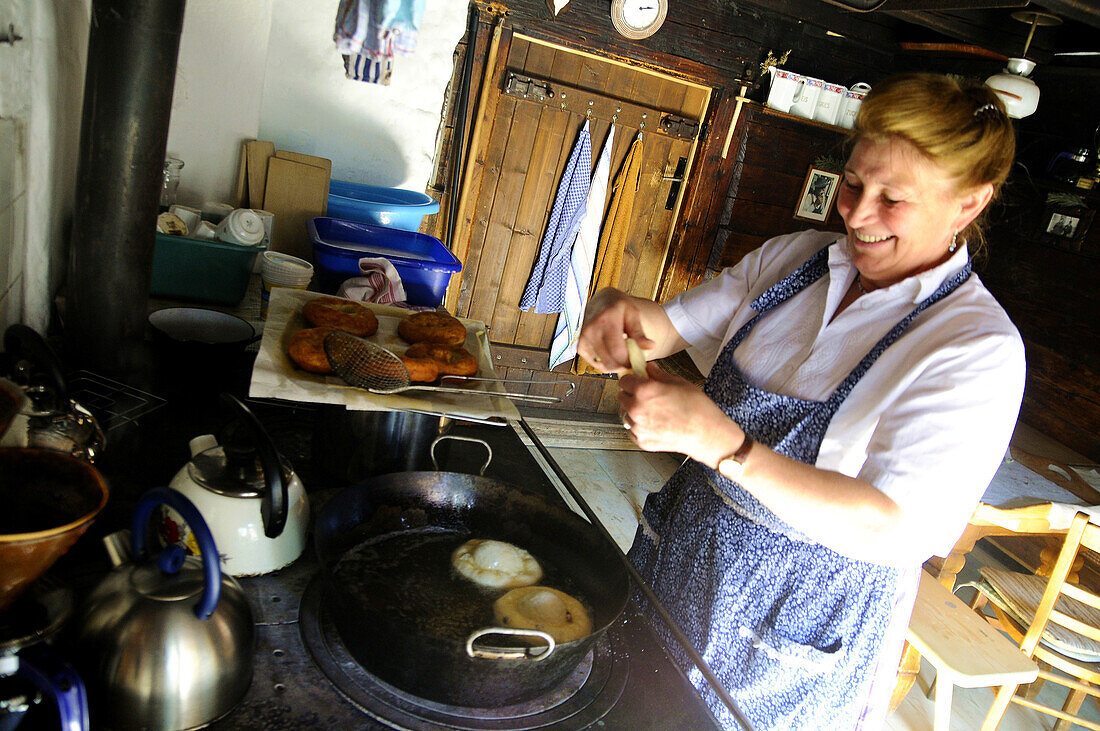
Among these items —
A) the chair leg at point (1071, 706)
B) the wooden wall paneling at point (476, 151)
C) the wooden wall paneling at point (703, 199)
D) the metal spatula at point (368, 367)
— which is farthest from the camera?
the wooden wall paneling at point (703, 199)

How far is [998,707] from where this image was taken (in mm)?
2936

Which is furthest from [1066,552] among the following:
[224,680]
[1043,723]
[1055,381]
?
[224,680]

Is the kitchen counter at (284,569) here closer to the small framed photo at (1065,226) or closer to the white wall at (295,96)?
the white wall at (295,96)

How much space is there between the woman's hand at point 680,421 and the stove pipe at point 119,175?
1202mm

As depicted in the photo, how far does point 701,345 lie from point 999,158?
30.1 inches

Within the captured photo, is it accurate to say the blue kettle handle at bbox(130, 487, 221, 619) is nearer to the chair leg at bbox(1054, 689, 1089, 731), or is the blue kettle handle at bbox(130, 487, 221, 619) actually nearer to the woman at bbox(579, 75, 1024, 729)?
the woman at bbox(579, 75, 1024, 729)

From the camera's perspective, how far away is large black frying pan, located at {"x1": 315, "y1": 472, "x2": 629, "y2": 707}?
3.49ft

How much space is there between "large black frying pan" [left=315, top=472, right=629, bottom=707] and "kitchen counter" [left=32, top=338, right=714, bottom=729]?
0.08m

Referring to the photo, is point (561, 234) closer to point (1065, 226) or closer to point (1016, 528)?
point (1016, 528)

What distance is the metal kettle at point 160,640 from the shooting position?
886 millimetres

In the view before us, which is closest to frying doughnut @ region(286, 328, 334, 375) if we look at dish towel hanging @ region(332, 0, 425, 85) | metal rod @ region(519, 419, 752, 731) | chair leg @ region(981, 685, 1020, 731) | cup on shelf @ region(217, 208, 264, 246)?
metal rod @ region(519, 419, 752, 731)

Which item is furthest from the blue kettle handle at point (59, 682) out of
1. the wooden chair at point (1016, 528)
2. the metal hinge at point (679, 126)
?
the metal hinge at point (679, 126)

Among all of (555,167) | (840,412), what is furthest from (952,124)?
(555,167)

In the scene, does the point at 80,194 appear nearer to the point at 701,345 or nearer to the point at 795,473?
the point at 701,345
